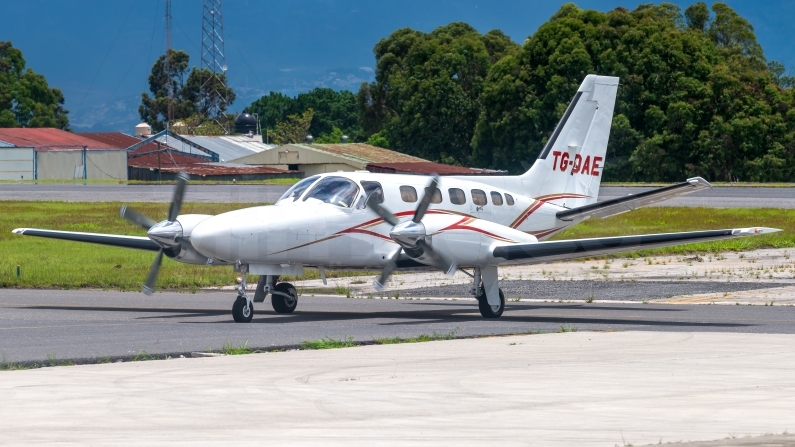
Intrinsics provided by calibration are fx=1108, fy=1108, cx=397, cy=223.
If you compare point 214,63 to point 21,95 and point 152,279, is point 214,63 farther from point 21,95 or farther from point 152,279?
point 152,279

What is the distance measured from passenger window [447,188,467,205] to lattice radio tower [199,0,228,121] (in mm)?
124325

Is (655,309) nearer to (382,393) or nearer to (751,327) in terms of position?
(751,327)

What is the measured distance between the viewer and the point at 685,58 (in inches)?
3223

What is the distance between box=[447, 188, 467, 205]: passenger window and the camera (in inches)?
848

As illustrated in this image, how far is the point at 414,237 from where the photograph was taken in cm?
1948

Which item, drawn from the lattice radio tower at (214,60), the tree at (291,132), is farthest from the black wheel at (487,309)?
the tree at (291,132)

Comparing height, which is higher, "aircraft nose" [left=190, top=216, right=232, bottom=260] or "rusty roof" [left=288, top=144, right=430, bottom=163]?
"rusty roof" [left=288, top=144, right=430, bottom=163]

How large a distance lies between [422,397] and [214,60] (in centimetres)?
14551

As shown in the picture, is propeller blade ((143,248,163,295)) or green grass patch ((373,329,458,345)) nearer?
green grass patch ((373,329,458,345))

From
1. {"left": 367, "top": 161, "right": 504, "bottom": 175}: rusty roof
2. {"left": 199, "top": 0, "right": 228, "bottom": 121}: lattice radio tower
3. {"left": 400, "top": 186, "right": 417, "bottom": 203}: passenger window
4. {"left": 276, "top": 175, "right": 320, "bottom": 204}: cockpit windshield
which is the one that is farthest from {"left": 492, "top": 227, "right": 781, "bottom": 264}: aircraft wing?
{"left": 199, "top": 0, "right": 228, "bottom": 121}: lattice radio tower

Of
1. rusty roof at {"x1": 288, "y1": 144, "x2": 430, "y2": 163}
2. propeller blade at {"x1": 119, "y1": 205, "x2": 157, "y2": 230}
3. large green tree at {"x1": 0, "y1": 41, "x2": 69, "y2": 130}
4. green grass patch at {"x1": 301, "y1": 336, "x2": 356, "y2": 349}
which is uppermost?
large green tree at {"x1": 0, "y1": 41, "x2": 69, "y2": 130}

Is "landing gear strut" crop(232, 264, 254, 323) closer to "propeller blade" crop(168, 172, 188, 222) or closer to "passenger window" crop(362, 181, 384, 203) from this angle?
"propeller blade" crop(168, 172, 188, 222)

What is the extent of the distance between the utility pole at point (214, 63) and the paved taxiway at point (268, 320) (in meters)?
122

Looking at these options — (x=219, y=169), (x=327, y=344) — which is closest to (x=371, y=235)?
(x=327, y=344)
